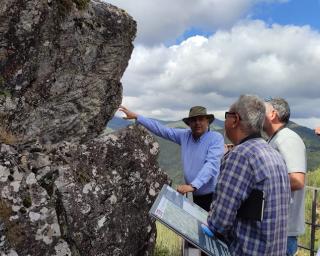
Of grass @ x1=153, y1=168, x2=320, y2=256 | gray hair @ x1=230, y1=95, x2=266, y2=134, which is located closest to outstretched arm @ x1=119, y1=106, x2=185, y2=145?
grass @ x1=153, y1=168, x2=320, y2=256

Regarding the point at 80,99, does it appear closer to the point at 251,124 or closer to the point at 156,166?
the point at 156,166

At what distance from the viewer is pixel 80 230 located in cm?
501

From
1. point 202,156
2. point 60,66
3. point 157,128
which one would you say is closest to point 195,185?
point 202,156

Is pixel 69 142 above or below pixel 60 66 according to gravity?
below

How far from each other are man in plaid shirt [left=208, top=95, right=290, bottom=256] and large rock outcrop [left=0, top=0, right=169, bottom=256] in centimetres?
169

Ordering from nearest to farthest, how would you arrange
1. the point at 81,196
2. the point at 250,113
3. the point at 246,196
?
the point at 246,196 → the point at 250,113 → the point at 81,196

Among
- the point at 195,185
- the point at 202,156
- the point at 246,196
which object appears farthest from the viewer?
the point at 202,156

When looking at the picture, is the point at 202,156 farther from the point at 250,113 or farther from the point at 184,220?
the point at 184,220

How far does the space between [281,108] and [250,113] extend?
165 centimetres

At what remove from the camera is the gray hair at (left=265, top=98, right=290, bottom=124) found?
5570 mm

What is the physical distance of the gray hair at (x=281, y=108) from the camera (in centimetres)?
557

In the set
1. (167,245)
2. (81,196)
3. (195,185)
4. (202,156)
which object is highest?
(202,156)

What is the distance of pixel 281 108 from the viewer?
5582 mm

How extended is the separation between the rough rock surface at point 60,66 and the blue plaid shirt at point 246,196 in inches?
140
